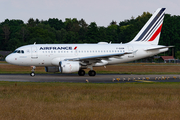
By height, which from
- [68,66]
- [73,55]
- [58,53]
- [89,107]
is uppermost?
[58,53]

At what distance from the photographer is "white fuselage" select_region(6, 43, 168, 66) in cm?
3691

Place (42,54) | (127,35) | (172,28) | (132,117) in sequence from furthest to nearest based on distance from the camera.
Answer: (127,35) → (172,28) → (42,54) → (132,117)

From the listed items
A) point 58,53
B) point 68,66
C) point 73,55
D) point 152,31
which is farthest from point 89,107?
point 152,31

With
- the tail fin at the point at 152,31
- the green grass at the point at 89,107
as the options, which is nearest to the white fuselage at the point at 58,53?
the tail fin at the point at 152,31

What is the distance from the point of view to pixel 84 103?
50.9ft

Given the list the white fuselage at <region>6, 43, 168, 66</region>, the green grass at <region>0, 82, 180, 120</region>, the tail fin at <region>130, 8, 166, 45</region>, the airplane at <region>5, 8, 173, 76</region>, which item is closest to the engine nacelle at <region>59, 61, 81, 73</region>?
the airplane at <region>5, 8, 173, 76</region>

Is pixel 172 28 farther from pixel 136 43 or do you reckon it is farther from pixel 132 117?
pixel 132 117

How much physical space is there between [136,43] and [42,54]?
13669 mm

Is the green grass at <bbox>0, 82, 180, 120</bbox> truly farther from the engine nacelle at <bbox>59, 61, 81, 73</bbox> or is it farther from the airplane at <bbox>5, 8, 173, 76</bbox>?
the airplane at <bbox>5, 8, 173, 76</bbox>

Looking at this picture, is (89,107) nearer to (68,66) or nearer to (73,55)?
(68,66)

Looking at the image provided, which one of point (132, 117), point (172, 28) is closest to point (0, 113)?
point (132, 117)

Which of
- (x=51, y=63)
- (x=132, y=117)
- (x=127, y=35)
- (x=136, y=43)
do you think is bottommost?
(x=132, y=117)

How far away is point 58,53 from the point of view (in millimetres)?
37750

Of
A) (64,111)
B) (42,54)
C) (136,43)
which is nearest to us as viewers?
(64,111)
